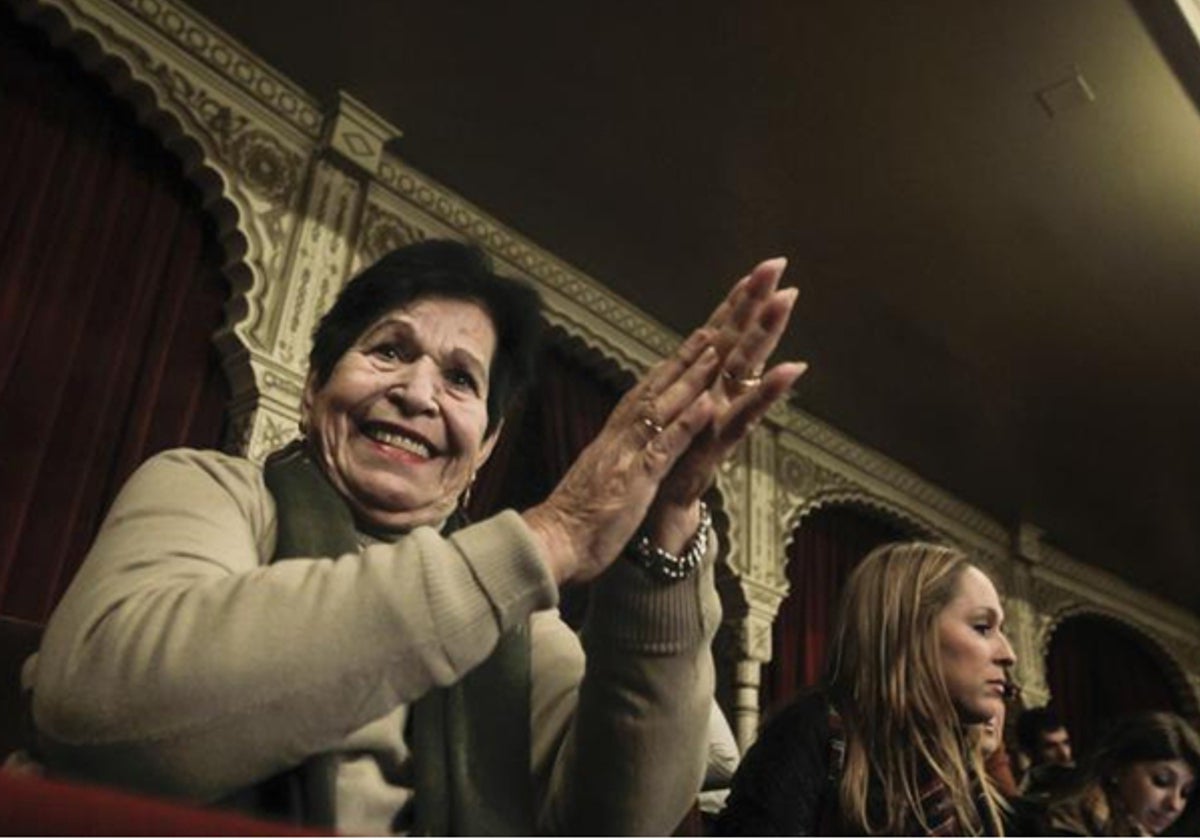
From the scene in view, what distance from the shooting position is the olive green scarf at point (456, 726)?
0.91 m

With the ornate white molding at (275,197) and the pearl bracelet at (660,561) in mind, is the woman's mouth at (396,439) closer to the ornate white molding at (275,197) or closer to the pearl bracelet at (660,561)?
the pearl bracelet at (660,561)

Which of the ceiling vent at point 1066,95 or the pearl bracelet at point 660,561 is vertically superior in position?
the ceiling vent at point 1066,95

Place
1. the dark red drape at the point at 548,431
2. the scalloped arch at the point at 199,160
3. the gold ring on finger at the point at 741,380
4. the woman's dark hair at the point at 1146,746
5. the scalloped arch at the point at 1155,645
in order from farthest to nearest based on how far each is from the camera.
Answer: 1. the scalloped arch at the point at 1155,645
2. the dark red drape at the point at 548,431
3. the scalloped arch at the point at 199,160
4. the woman's dark hair at the point at 1146,746
5. the gold ring on finger at the point at 741,380

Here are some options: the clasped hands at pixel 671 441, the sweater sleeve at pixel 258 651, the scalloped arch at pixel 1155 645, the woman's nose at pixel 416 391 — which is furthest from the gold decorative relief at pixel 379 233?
the scalloped arch at pixel 1155 645

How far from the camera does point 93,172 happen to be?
9.88 ft

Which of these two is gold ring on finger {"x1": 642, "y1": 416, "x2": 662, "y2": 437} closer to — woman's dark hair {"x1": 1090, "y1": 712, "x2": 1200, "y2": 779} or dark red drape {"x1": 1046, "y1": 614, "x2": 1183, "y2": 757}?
woman's dark hair {"x1": 1090, "y1": 712, "x2": 1200, "y2": 779}

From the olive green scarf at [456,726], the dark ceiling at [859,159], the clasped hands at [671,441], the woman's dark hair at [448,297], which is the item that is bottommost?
the olive green scarf at [456,726]

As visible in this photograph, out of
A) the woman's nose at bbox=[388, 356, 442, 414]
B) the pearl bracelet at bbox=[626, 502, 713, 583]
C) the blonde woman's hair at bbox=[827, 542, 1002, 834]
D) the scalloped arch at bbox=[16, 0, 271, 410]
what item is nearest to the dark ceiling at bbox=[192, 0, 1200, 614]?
the scalloped arch at bbox=[16, 0, 271, 410]

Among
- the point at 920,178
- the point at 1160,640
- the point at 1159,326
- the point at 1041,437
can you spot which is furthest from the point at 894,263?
the point at 1160,640

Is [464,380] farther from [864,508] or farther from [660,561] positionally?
[864,508]

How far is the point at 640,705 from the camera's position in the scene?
939 millimetres

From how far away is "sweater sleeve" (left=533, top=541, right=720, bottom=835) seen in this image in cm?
93

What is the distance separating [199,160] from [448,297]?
7.68ft

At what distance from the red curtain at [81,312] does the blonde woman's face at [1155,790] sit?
8.78ft
